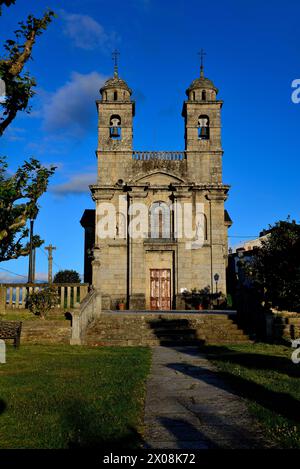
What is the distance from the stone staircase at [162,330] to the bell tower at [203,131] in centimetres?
1266

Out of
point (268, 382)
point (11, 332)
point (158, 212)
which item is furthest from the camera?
point (158, 212)

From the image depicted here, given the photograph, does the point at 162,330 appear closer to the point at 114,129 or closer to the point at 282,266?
the point at 282,266

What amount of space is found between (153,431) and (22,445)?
147 centimetres

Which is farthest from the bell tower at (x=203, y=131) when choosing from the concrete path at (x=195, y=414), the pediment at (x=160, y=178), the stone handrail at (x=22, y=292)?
the concrete path at (x=195, y=414)

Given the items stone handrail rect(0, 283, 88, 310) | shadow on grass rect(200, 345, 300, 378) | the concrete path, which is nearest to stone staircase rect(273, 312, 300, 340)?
shadow on grass rect(200, 345, 300, 378)

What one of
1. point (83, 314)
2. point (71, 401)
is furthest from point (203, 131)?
point (71, 401)

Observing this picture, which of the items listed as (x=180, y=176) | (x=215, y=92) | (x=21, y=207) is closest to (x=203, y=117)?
(x=215, y=92)

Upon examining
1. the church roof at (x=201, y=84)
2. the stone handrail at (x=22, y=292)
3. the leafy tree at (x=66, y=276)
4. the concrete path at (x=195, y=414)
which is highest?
the church roof at (x=201, y=84)

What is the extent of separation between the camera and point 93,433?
5.03 meters

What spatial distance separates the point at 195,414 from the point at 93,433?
171 cm

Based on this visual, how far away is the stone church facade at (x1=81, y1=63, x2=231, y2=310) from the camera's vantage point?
1119 inches

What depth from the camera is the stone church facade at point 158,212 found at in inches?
1119

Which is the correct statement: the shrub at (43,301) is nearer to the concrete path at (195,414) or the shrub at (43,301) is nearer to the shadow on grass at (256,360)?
the shadow on grass at (256,360)
